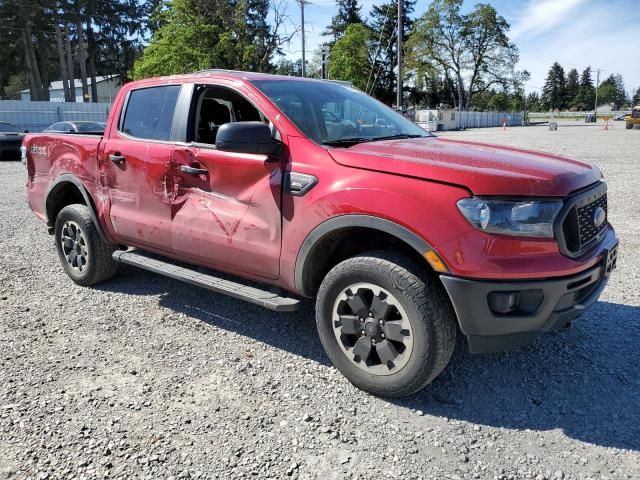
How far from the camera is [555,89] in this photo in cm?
12912

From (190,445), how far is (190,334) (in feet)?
4.51

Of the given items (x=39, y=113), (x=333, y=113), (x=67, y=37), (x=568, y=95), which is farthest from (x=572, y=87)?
(x=333, y=113)

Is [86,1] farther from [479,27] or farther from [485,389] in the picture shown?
[485,389]

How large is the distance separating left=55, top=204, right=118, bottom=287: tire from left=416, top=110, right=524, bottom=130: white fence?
1708 inches

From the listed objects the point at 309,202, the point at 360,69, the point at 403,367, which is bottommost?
the point at 403,367

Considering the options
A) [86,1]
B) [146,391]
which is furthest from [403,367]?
[86,1]

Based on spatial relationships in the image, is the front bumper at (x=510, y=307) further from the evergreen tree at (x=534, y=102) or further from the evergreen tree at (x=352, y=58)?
the evergreen tree at (x=534, y=102)

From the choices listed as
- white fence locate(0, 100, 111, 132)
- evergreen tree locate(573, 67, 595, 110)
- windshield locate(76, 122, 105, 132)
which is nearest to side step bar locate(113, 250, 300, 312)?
windshield locate(76, 122, 105, 132)

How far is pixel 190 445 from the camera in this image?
263cm

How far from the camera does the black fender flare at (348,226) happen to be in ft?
8.90

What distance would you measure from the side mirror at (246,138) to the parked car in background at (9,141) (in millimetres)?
18453

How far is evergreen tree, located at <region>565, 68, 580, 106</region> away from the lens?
129 metres

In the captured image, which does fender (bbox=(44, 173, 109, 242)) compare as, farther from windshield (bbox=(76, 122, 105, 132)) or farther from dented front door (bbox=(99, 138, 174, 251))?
windshield (bbox=(76, 122, 105, 132))

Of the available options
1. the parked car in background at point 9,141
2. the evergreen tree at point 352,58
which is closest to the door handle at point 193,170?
the parked car in background at point 9,141
